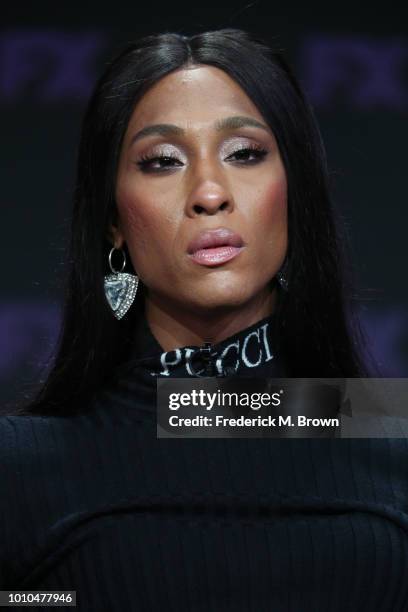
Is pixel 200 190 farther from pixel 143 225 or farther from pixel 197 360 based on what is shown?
pixel 197 360

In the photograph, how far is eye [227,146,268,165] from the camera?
6.14ft

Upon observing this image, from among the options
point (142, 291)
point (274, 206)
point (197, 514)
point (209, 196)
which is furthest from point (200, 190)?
point (197, 514)

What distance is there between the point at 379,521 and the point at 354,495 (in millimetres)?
51

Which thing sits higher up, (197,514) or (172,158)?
(172,158)

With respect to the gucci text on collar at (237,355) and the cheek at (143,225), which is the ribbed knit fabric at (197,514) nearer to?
the gucci text on collar at (237,355)

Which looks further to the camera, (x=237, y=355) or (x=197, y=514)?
(x=237, y=355)

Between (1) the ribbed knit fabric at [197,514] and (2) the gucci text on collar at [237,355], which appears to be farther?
(2) the gucci text on collar at [237,355]

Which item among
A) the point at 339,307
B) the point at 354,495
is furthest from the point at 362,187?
the point at 354,495

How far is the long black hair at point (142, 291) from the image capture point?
1.92 meters

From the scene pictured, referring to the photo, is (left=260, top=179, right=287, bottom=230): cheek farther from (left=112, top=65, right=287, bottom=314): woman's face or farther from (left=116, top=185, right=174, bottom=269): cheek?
(left=116, top=185, right=174, bottom=269): cheek

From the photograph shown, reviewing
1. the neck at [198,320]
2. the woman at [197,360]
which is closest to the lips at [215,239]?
the woman at [197,360]

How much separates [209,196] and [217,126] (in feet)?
0.40

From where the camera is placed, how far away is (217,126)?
6.13 ft

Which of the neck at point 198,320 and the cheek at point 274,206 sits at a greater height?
the cheek at point 274,206
